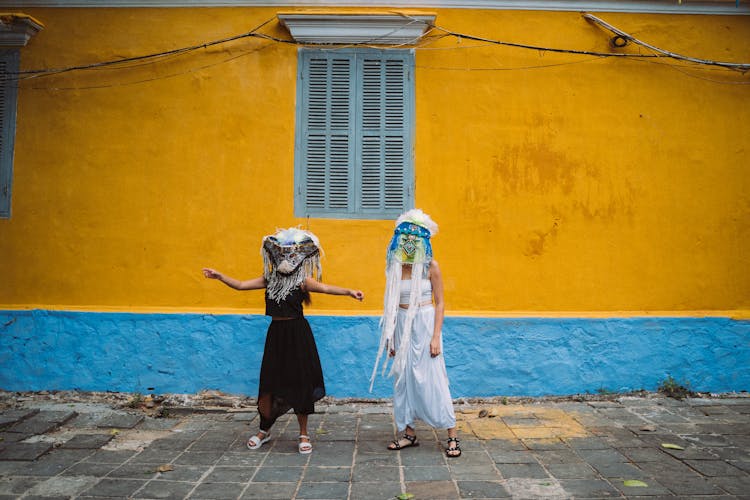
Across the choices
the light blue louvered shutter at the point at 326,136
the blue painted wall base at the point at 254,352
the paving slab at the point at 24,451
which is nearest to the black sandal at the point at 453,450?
the blue painted wall base at the point at 254,352

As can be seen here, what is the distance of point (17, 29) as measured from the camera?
595 centimetres

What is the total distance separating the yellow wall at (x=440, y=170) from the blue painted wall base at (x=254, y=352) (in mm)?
220

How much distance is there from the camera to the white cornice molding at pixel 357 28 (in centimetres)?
581

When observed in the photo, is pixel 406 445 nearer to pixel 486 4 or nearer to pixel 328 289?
pixel 328 289

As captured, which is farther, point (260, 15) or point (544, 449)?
point (260, 15)

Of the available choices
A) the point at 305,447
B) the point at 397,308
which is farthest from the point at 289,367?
the point at 397,308

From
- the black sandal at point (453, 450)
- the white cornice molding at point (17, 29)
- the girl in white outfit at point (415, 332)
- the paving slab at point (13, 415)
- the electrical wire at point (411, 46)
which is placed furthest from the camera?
the electrical wire at point (411, 46)

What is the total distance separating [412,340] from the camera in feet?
14.2

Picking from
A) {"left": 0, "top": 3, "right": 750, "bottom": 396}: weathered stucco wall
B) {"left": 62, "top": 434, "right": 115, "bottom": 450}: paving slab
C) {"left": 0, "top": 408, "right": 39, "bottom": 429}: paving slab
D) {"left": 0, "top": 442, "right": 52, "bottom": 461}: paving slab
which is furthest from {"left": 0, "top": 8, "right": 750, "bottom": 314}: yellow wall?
{"left": 0, "top": 442, "right": 52, "bottom": 461}: paving slab

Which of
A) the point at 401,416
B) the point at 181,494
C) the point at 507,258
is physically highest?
the point at 507,258

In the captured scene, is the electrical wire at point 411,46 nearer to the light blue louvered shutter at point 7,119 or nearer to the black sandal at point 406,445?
the light blue louvered shutter at point 7,119

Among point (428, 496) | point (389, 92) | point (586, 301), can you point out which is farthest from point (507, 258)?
point (428, 496)

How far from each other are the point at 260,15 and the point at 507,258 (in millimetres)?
3664

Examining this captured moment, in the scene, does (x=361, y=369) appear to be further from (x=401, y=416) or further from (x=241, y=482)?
(x=241, y=482)
